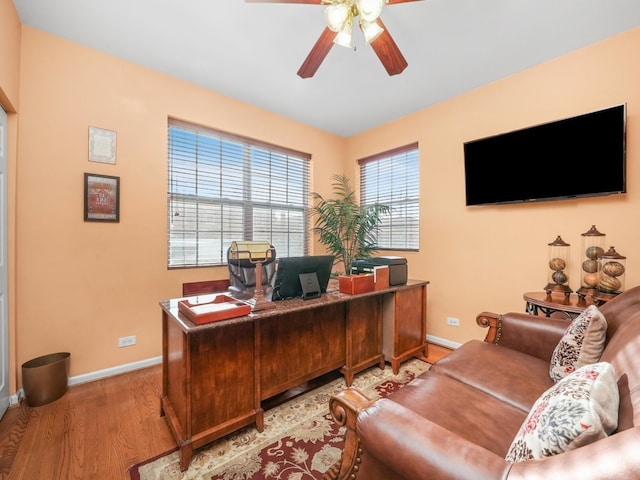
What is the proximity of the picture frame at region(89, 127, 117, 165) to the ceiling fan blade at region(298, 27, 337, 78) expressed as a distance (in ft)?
5.98

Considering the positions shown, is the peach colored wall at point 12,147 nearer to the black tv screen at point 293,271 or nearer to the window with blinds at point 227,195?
the window with blinds at point 227,195

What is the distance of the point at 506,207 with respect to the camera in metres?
2.79

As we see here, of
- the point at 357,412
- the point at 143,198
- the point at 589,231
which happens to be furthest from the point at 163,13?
the point at 589,231

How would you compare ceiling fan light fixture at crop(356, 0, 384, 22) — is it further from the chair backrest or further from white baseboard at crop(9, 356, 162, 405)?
white baseboard at crop(9, 356, 162, 405)

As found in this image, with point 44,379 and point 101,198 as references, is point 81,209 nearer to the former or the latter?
point 101,198

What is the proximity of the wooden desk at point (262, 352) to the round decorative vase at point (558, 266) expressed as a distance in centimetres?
109

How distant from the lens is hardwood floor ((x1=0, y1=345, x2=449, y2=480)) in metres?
1.48

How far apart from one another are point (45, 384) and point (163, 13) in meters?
2.87

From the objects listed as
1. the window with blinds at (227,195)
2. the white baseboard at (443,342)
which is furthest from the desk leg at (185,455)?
the white baseboard at (443,342)

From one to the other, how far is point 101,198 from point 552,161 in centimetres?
399

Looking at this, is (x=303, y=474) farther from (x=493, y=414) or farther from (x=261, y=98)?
(x=261, y=98)

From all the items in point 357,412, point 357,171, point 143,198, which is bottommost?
point 357,412

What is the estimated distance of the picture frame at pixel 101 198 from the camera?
2.37 m

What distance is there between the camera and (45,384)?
2031 millimetres
